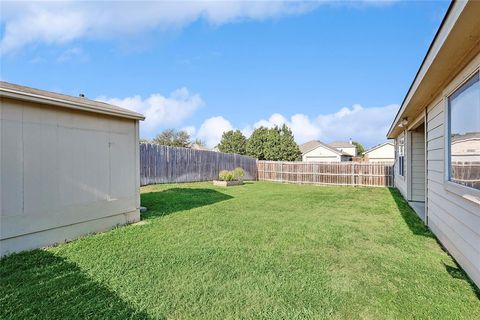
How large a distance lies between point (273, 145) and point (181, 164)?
20.5 meters

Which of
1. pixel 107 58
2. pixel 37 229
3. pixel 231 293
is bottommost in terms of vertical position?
pixel 231 293

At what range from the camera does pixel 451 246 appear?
366 cm

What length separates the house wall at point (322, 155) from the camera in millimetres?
37719

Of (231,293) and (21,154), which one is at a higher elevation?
(21,154)

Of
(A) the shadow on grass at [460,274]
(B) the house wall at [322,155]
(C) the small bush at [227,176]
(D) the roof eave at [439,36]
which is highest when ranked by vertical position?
(D) the roof eave at [439,36]

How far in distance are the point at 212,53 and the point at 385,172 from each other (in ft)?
37.1

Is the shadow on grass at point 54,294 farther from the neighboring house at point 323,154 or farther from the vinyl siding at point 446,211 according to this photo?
the neighboring house at point 323,154

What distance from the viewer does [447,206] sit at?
12.8 ft

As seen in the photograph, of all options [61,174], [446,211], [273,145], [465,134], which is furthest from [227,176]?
[273,145]

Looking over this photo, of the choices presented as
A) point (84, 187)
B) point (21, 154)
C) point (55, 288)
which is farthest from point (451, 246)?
point (21, 154)

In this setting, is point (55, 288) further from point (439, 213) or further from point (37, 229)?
point (439, 213)

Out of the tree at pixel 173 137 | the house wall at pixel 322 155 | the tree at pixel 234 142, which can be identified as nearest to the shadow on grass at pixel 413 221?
the house wall at pixel 322 155

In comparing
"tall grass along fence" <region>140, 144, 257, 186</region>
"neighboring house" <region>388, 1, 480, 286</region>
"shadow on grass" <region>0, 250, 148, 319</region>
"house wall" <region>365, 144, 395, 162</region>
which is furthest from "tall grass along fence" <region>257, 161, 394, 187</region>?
"house wall" <region>365, 144, 395, 162</region>

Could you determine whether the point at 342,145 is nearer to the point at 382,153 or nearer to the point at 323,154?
the point at 323,154
